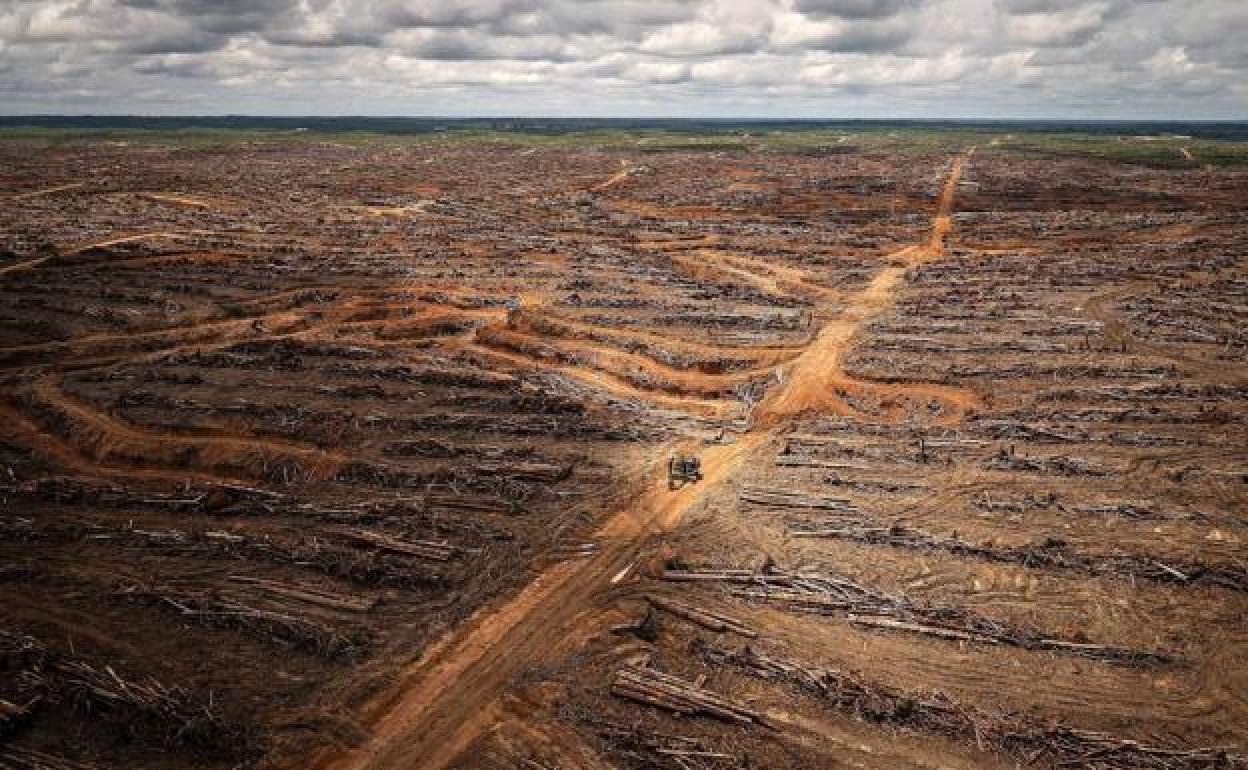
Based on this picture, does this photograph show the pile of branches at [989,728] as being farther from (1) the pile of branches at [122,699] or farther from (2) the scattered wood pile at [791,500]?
(1) the pile of branches at [122,699]

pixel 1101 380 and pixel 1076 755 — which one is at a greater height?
pixel 1101 380

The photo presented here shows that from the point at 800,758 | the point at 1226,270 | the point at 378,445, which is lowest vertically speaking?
the point at 800,758

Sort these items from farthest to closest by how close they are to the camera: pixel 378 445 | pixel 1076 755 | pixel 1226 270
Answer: pixel 1226 270 < pixel 378 445 < pixel 1076 755

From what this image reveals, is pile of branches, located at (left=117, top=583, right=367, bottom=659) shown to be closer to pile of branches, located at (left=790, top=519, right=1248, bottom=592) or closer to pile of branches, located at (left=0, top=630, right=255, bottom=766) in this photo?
pile of branches, located at (left=0, top=630, right=255, bottom=766)

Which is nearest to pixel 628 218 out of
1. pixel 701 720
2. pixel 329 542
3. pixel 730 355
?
pixel 730 355

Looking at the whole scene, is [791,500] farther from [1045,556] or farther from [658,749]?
[658,749]

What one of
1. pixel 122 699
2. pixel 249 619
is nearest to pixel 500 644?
pixel 249 619

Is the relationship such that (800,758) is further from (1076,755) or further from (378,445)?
(378,445)
